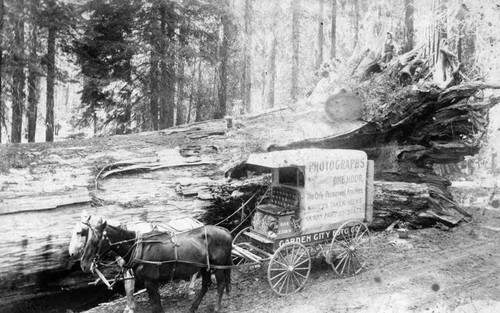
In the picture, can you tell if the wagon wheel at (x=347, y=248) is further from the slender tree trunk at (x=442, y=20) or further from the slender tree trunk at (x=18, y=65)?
the slender tree trunk at (x=442, y=20)

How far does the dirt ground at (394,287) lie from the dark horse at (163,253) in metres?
0.90

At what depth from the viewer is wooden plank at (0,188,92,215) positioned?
23.4 ft

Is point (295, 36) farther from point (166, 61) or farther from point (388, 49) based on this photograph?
point (166, 61)

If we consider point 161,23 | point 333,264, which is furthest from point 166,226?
point 161,23

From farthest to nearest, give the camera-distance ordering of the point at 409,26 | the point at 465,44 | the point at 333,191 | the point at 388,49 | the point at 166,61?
the point at 465,44
the point at 409,26
the point at 166,61
the point at 388,49
the point at 333,191

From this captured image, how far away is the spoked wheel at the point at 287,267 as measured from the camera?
7.34 m

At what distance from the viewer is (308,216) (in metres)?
7.86

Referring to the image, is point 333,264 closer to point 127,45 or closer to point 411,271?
point 411,271

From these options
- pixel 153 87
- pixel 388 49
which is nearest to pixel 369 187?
pixel 388 49

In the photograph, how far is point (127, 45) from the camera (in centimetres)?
1382

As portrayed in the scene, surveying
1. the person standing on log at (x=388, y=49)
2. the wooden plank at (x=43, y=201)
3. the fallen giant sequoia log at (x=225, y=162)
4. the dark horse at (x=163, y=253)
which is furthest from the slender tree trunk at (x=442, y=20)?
the wooden plank at (x=43, y=201)

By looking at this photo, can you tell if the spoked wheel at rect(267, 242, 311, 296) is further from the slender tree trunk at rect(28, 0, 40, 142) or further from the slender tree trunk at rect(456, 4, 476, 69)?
the slender tree trunk at rect(456, 4, 476, 69)

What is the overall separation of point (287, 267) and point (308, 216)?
3.68ft

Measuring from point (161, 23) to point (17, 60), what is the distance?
523cm
